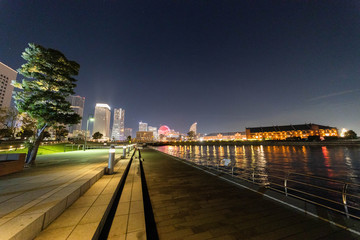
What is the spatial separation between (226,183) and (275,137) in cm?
13984

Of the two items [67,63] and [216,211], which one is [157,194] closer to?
[216,211]

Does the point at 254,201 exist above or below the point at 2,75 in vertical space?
below

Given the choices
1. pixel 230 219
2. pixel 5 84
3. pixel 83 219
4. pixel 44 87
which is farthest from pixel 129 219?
pixel 5 84

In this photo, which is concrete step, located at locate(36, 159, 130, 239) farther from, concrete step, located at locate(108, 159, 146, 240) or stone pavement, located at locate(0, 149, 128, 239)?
concrete step, located at locate(108, 159, 146, 240)

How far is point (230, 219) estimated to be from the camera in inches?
171

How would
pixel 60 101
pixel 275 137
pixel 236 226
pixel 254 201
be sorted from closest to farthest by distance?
1. pixel 236 226
2. pixel 254 201
3. pixel 60 101
4. pixel 275 137

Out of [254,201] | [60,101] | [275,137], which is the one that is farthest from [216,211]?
[275,137]

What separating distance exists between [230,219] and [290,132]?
146714 millimetres

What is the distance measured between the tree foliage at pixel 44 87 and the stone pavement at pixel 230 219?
10550 millimetres

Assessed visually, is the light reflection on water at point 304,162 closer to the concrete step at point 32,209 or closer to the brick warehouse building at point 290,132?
the concrete step at point 32,209

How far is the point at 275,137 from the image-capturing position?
403 feet

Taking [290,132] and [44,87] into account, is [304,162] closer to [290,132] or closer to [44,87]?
[44,87]

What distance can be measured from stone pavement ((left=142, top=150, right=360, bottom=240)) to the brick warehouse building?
138376 mm

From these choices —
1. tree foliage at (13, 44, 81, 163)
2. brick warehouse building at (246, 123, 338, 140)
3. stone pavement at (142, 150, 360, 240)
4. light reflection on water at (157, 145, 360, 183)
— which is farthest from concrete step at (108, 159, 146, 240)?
brick warehouse building at (246, 123, 338, 140)
